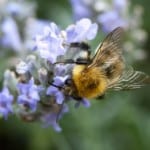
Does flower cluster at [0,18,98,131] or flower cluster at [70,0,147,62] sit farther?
flower cluster at [70,0,147,62]

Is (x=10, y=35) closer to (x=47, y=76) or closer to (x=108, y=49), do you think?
(x=47, y=76)

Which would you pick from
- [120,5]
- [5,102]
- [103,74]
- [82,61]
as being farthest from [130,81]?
[120,5]

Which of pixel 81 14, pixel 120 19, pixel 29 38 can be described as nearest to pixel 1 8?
pixel 29 38

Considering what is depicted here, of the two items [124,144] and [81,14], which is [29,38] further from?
[124,144]

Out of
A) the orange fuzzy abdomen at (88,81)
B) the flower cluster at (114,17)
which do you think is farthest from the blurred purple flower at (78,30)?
the flower cluster at (114,17)

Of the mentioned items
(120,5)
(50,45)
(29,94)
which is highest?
(50,45)

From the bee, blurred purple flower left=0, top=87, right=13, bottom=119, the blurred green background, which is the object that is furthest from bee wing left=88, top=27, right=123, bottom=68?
the blurred green background

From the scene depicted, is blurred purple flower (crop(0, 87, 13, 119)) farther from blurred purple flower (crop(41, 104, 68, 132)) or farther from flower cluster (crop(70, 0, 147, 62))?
flower cluster (crop(70, 0, 147, 62))
